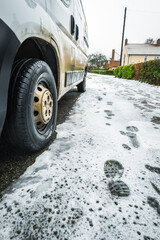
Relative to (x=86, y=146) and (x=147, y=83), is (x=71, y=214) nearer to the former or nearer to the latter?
(x=86, y=146)

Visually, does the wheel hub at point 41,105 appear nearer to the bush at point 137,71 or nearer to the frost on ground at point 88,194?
the frost on ground at point 88,194

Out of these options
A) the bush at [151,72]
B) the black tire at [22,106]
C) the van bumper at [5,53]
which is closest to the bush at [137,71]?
the bush at [151,72]

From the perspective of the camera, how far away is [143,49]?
27453 mm

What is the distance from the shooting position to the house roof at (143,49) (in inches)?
1033

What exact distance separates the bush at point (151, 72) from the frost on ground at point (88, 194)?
6198mm

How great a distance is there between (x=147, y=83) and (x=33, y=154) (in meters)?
7.50

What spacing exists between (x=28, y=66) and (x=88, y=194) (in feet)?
2.96

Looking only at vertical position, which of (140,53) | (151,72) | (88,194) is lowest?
(88,194)

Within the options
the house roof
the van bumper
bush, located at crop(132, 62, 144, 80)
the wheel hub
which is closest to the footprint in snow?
the wheel hub

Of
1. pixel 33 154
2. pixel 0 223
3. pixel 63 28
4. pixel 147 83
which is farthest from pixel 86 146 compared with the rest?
pixel 147 83

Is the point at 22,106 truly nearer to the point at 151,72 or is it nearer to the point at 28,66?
the point at 28,66

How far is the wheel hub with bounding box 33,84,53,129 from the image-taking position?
105 cm

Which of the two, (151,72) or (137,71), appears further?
(137,71)

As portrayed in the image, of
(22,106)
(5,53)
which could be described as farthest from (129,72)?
(5,53)
